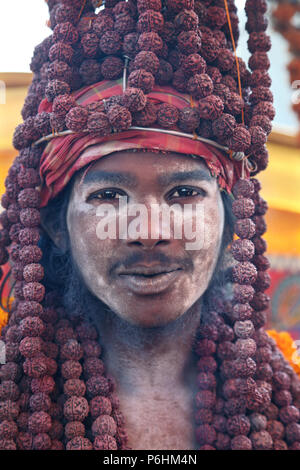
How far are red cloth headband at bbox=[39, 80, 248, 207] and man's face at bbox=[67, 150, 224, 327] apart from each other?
4cm

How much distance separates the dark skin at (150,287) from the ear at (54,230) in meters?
0.10

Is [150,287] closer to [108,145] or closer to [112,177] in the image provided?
[112,177]

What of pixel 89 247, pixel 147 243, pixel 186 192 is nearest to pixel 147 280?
pixel 147 243

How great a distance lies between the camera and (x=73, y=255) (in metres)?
2.18

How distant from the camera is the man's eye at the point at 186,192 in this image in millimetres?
2051

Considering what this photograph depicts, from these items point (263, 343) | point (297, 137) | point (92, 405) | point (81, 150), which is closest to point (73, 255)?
point (81, 150)

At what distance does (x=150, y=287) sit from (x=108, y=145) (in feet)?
1.78

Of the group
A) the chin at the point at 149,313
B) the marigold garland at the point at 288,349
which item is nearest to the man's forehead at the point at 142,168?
the chin at the point at 149,313

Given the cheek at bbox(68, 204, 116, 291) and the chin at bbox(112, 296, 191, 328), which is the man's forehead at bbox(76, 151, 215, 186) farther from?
the chin at bbox(112, 296, 191, 328)

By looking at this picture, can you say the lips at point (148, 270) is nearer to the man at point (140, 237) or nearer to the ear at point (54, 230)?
the man at point (140, 237)

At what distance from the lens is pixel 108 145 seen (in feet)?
6.53

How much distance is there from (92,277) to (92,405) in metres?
0.47

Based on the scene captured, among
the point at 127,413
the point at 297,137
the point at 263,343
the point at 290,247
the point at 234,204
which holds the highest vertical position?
the point at 297,137
